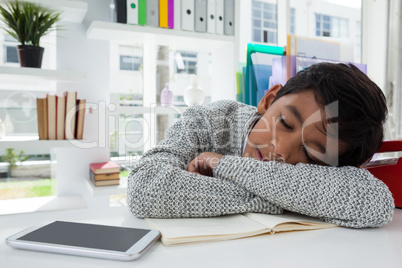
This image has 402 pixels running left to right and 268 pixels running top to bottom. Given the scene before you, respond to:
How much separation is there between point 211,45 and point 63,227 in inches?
67.4

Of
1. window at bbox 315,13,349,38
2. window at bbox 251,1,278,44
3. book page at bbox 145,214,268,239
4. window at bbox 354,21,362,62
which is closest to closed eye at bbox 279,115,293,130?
book page at bbox 145,214,268,239

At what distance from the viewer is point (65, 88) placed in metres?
1.84

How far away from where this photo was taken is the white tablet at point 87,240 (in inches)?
16.3

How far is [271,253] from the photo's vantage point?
1.45 feet

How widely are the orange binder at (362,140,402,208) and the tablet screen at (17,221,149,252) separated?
575 mm

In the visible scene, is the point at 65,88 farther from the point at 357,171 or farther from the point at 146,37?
the point at 357,171

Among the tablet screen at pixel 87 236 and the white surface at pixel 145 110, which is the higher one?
the white surface at pixel 145 110

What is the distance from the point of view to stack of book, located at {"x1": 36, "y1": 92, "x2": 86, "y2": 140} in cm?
159

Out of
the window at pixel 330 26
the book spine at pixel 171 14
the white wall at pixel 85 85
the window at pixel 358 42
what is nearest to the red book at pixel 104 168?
the white wall at pixel 85 85

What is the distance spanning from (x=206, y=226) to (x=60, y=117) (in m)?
1.31

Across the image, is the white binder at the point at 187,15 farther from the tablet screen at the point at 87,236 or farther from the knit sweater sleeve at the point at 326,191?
the tablet screen at the point at 87,236

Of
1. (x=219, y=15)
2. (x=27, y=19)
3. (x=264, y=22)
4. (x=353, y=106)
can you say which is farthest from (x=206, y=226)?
(x=264, y=22)

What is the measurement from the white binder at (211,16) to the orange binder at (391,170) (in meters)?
1.34

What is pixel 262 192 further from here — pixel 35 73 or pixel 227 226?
pixel 35 73
